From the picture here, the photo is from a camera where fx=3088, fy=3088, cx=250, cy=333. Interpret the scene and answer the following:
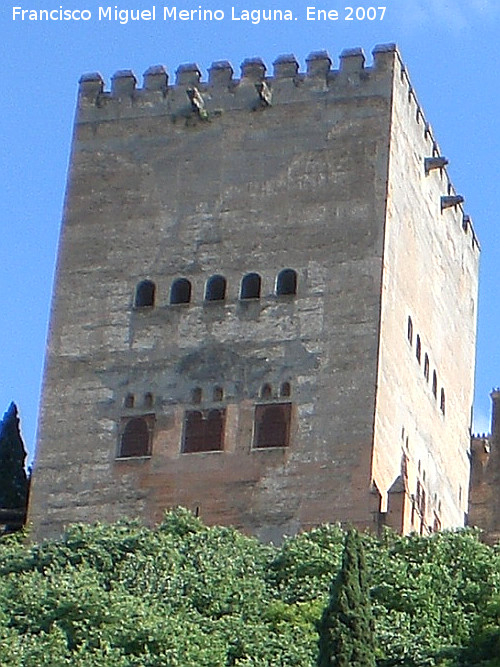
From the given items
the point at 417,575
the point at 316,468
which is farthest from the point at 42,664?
the point at 316,468

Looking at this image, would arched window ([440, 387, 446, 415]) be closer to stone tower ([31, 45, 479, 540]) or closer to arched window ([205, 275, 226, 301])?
stone tower ([31, 45, 479, 540])

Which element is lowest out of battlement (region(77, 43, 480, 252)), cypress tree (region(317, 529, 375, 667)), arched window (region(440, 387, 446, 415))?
cypress tree (region(317, 529, 375, 667))

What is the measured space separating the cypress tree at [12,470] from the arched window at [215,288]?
4.80 metres

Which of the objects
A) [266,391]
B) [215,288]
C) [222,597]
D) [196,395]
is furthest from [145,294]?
[222,597]

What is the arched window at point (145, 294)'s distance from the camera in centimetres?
5056

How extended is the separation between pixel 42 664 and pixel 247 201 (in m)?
12.7

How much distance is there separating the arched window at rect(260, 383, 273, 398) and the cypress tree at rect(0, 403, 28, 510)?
5.03m

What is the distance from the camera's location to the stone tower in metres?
48.6

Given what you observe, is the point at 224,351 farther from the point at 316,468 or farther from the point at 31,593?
the point at 31,593

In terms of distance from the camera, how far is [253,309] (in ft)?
163

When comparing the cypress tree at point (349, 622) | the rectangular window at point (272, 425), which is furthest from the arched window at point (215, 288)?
the cypress tree at point (349, 622)

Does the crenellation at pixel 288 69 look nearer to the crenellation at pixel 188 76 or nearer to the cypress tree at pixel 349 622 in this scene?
the crenellation at pixel 188 76

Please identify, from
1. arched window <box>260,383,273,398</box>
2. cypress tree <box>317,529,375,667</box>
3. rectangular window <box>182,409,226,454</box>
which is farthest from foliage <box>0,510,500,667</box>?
arched window <box>260,383,273,398</box>

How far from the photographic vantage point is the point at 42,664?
40.2 meters
